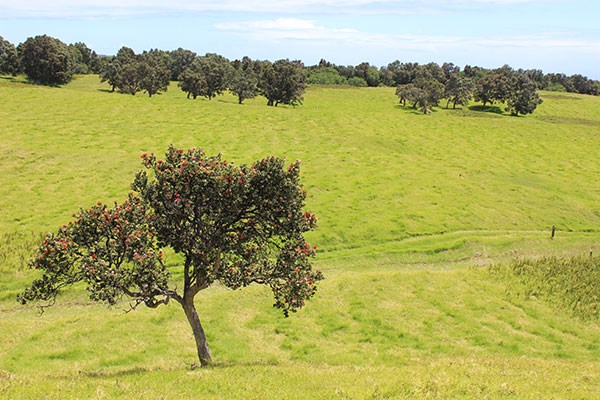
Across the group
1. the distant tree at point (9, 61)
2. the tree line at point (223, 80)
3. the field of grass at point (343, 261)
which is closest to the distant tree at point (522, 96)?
the tree line at point (223, 80)

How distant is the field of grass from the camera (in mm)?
23000

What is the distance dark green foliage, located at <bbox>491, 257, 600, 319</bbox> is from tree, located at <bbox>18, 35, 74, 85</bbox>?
14724cm

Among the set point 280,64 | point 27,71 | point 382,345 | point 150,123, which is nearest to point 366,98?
point 280,64

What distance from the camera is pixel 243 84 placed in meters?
139

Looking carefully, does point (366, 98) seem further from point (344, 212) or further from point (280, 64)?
point (344, 212)

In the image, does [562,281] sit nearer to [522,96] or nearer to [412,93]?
[412,93]

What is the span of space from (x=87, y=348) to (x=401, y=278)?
2565cm

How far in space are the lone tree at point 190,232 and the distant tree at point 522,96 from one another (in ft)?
486

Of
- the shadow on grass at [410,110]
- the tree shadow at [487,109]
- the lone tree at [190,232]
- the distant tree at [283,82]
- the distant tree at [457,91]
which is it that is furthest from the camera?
the tree shadow at [487,109]

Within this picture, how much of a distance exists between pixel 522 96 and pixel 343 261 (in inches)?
5063

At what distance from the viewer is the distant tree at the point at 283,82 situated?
140 m

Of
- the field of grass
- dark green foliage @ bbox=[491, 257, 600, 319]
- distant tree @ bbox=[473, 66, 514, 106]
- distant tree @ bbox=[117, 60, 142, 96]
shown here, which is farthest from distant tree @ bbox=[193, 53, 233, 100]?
dark green foliage @ bbox=[491, 257, 600, 319]

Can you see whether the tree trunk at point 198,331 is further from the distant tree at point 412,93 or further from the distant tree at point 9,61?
the distant tree at point 9,61

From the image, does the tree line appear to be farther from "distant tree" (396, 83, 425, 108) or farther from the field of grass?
the field of grass
